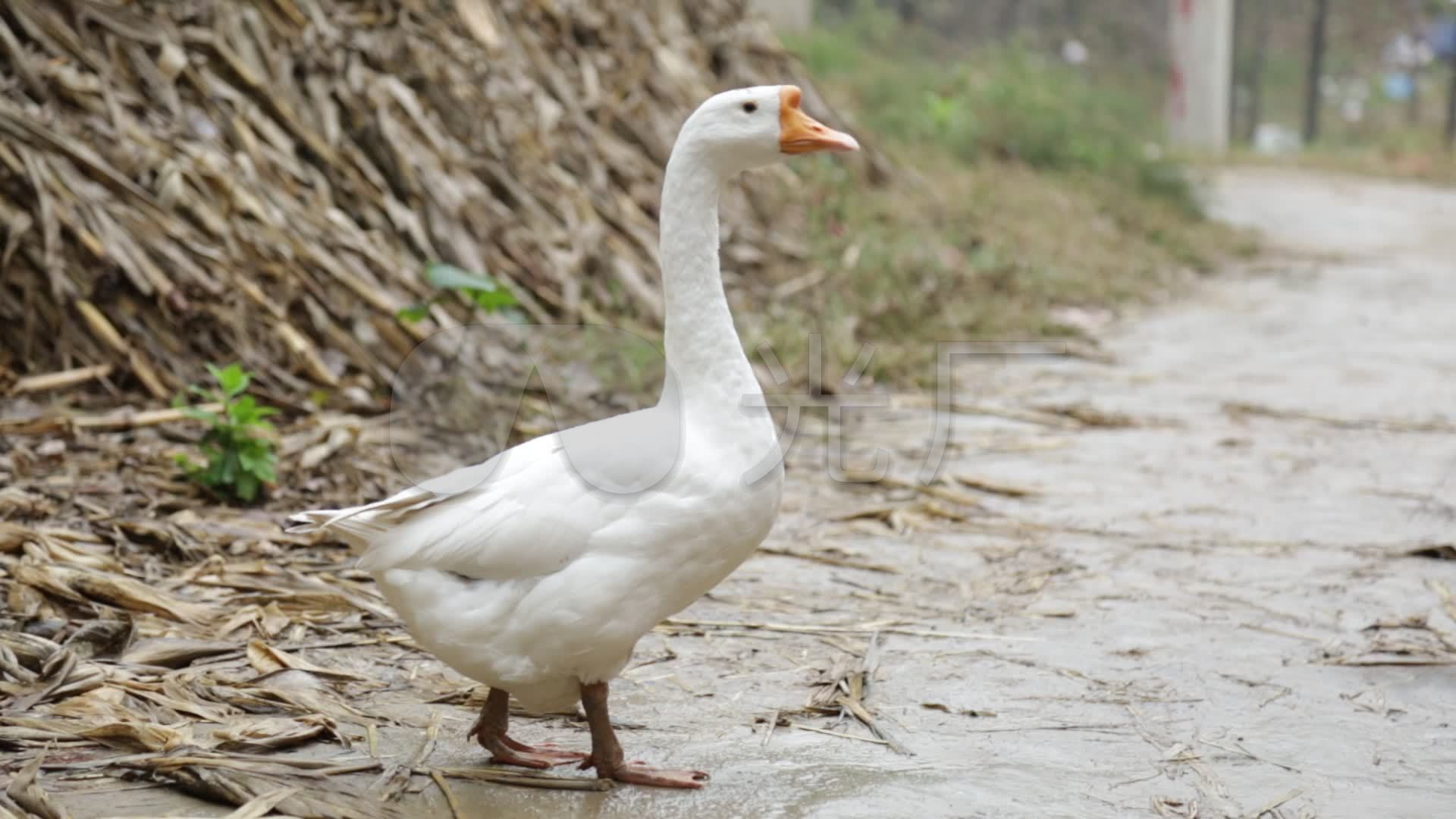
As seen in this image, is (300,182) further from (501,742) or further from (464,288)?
(501,742)

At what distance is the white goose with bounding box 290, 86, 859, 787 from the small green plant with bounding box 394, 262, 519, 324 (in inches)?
89.5

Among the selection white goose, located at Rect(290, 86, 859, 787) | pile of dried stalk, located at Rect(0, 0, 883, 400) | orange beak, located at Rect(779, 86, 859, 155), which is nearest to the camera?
white goose, located at Rect(290, 86, 859, 787)

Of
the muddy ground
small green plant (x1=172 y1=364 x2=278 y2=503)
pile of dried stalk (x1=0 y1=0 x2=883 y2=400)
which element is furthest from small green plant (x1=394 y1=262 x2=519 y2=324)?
the muddy ground

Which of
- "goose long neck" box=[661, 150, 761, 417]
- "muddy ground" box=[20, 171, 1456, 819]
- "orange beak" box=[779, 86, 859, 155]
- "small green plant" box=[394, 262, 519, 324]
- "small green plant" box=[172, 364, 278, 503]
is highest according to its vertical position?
"orange beak" box=[779, 86, 859, 155]

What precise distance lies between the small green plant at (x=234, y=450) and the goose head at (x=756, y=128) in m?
1.79

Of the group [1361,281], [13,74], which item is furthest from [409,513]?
[1361,281]

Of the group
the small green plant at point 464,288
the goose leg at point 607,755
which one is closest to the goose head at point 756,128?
the goose leg at point 607,755

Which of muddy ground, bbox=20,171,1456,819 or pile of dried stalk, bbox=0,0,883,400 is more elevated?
pile of dried stalk, bbox=0,0,883,400

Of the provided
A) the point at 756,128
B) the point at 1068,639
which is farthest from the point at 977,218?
the point at 756,128

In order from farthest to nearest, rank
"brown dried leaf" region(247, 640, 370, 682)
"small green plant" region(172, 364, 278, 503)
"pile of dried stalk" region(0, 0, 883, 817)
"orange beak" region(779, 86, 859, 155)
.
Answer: "small green plant" region(172, 364, 278, 503)
"brown dried leaf" region(247, 640, 370, 682)
"pile of dried stalk" region(0, 0, 883, 817)
"orange beak" region(779, 86, 859, 155)

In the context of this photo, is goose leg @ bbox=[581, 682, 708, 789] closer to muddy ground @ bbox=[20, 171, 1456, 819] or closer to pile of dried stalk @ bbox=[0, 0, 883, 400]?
muddy ground @ bbox=[20, 171, 1456, 819]

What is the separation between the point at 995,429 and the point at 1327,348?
220 cm

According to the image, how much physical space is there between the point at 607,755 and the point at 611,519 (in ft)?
1.33

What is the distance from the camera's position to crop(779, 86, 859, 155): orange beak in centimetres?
260
